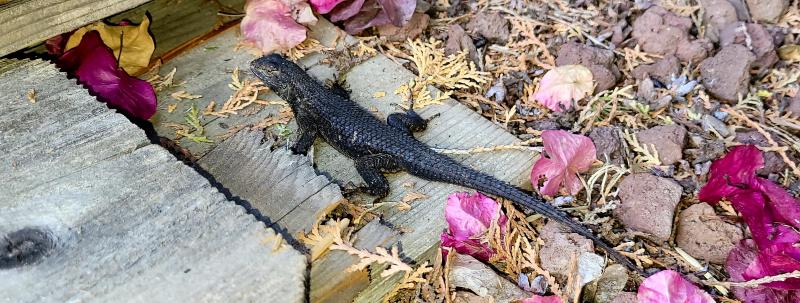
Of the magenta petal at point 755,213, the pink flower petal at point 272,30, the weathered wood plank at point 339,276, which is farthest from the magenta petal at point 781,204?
the pink flower petal at point 272,30

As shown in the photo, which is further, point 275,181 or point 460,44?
Answer: point 460,44

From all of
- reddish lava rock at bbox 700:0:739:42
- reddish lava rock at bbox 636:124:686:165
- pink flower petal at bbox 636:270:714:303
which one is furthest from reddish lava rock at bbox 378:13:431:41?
pink flower petal at bbox 636:270:714:303

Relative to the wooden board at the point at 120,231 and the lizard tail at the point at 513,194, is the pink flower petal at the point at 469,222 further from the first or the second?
the wooden board at the point at 120,231

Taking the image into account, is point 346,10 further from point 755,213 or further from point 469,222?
point 755,213

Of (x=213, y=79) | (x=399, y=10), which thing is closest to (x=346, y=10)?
(x=399, y=10)

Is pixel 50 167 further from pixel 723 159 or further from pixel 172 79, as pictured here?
pixel 723 159
